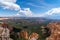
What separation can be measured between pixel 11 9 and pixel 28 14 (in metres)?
0.25

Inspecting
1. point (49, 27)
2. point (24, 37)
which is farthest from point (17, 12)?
point (49, 27)

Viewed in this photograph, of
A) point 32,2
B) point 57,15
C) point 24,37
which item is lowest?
point 24,37

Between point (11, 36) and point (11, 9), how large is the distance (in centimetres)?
38

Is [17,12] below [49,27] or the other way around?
the other way around

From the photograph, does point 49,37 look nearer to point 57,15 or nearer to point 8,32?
point 57,15

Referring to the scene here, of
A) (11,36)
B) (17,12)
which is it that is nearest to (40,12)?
(17,12)

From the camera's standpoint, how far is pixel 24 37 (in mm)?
2031

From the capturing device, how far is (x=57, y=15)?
79.3 inches

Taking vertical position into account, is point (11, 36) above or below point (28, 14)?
below

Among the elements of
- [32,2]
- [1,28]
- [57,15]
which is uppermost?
[32,2]

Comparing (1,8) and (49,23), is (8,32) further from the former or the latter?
(49,23)

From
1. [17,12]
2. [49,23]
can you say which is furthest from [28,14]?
[49,23]

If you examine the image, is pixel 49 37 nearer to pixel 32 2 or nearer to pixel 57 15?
pixel 57 15

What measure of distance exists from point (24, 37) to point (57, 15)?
1.77 feet
